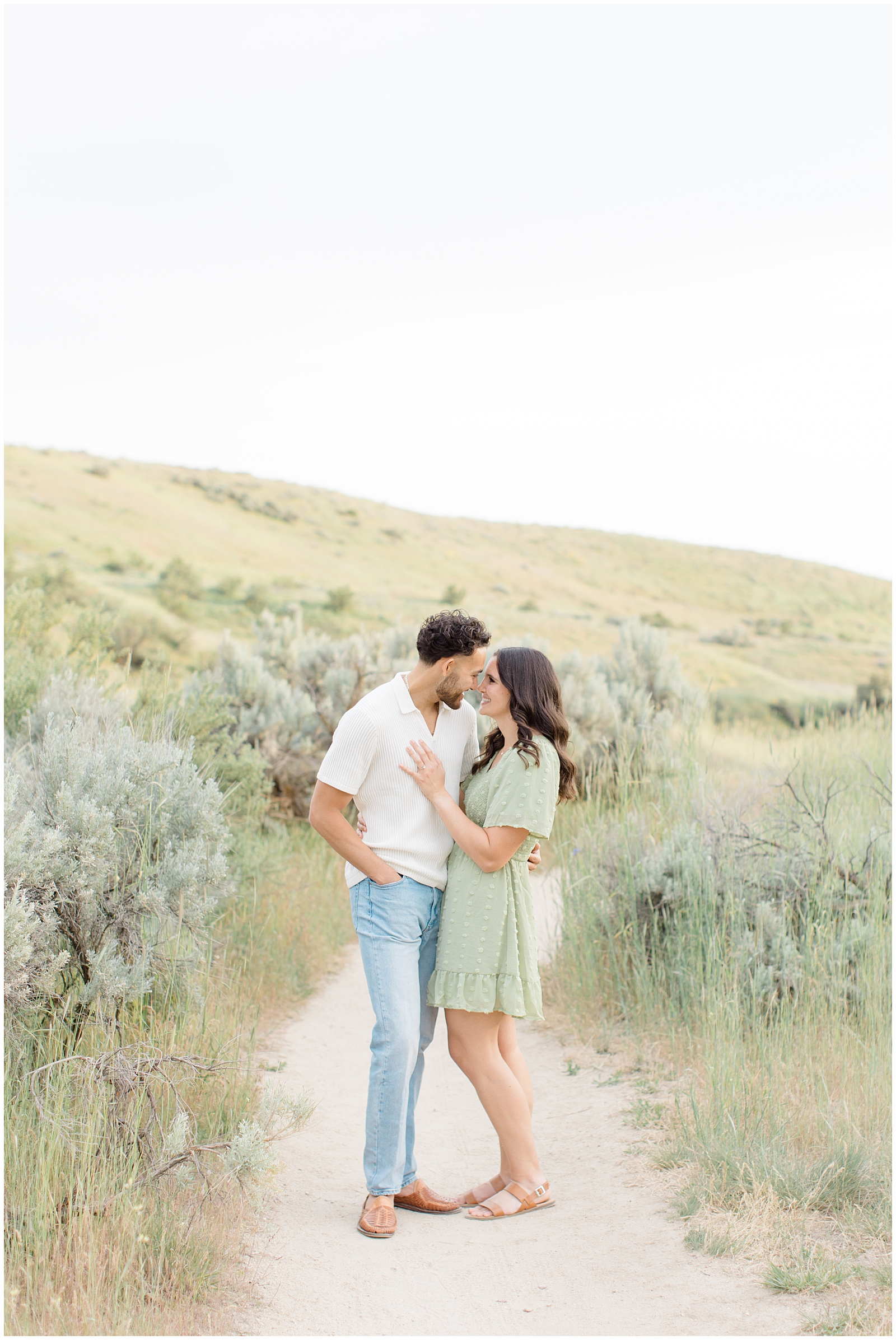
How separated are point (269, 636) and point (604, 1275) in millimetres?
11078

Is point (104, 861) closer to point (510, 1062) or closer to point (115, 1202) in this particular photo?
point (115, 1202)

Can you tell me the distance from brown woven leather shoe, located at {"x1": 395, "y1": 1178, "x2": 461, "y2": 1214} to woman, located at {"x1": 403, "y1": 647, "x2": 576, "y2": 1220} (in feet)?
0.30

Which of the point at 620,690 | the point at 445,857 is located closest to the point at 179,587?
the point at 620,690

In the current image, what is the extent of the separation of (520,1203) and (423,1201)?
367 mm

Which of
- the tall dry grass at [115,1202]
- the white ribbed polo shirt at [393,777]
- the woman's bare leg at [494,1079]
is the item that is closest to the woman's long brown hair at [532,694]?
the white ribbed polo shirt at [393,777]

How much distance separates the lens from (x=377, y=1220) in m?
3.60

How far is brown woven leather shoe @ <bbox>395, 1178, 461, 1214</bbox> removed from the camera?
12.5 ft

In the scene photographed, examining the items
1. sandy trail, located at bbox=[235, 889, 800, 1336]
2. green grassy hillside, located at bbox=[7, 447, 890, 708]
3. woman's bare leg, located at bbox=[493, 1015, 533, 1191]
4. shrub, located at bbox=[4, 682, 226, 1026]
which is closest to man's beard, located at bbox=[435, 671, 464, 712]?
woman's bare leg, located at bbox=[493, 1015, 533, 1191]

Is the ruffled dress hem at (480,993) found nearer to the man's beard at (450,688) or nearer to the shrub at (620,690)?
the man's beard at (450,688)

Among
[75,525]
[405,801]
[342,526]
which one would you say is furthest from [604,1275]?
[342,526]

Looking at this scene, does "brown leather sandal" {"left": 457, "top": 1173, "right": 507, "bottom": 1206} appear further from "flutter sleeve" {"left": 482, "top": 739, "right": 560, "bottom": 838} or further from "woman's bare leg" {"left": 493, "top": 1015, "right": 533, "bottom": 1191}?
"flutter sleeve" {"left": 482, "top": 739, "right": 560, "bottom": 838}

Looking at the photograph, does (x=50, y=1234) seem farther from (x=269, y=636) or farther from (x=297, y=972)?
(x=269, y=636)

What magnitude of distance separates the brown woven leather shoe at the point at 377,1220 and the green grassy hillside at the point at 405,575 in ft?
78.9

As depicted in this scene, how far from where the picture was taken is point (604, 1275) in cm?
343
